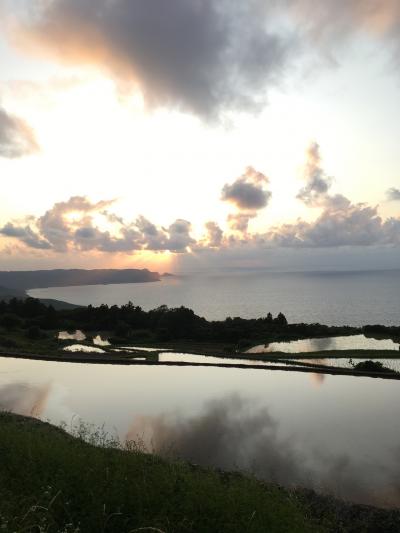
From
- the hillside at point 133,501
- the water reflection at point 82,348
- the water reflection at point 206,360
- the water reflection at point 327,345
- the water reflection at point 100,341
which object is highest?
the hillside at point 133,501

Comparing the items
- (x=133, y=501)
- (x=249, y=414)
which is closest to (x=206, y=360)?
(x=249, y=414)

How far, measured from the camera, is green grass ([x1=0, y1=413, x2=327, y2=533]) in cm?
732

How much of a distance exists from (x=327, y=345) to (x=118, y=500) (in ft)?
145

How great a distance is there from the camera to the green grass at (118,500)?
7320 millimetres

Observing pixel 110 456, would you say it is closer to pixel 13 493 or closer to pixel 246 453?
pixel 13 493

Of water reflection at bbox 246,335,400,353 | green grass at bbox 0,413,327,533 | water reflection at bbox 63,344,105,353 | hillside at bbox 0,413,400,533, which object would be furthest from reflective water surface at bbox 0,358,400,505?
water reflection at bbox 246,335,400,353

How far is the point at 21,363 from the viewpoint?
1329 inches

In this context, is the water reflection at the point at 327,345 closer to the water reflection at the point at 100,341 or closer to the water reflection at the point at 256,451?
the water reflection at the point at 100,341

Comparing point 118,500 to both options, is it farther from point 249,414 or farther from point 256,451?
point 249,414

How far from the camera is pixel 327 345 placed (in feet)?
159

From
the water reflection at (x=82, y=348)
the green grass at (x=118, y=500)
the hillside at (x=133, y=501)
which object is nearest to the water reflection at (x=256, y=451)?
the hillside at (x=133, y=501)

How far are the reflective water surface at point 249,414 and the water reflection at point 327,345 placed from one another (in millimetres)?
15754

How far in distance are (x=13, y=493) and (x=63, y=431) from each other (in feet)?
27.4

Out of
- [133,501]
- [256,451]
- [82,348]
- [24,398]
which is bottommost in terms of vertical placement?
[82,348]
